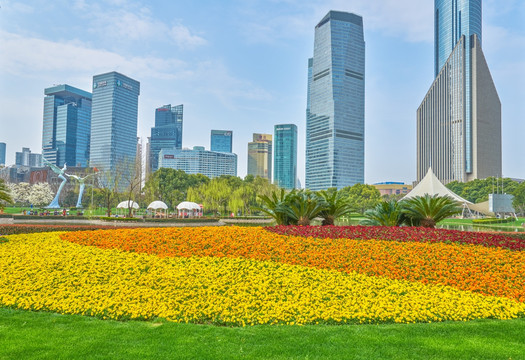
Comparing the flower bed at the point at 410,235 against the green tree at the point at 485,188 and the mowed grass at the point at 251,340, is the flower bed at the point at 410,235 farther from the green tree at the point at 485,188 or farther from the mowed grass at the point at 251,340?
the green tree at the point at 485,188

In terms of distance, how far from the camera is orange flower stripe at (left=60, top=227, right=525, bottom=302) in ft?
24.5

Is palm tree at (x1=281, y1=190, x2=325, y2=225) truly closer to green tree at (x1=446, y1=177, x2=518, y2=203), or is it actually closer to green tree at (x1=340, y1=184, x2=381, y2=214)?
green tree at (x1=340, y1=184, x2=381, y2=214)

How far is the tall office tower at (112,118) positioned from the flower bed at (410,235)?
15182 centimetres

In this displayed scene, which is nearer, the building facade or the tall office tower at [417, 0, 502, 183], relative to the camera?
the tall office tower at [417, 0, 502, 183]

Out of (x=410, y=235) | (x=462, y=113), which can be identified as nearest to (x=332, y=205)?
(x=410, y=235)

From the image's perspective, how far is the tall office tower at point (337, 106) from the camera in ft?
494

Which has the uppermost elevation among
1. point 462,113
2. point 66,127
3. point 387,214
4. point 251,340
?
point 66,127

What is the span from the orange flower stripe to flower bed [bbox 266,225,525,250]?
0.54 metres

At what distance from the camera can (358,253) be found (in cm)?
920

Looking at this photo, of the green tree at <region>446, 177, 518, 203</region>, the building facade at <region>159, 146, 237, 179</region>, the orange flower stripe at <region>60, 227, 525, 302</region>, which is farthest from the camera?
the building facade at <region>159, 146, 237, 179</region>

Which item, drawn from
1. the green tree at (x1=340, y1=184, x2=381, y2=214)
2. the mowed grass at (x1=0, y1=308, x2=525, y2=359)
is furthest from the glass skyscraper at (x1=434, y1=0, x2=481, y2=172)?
the mowed grass at (x1=0, y1=308, x2=525, y2=359)

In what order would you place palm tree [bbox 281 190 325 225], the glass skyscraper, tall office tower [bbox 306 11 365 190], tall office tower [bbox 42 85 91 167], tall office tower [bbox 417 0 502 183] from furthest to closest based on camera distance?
tall office tower [bbox 42 85 91 167] < tall office tower [bbox 306 11 365 190] < the glass skyscraper < tall office tower [bbox 417 0 502 183] < palm tree [bbox 281 190 325 225]

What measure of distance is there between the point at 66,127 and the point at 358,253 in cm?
18186

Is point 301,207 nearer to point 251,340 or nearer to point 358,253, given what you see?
point 358,253
